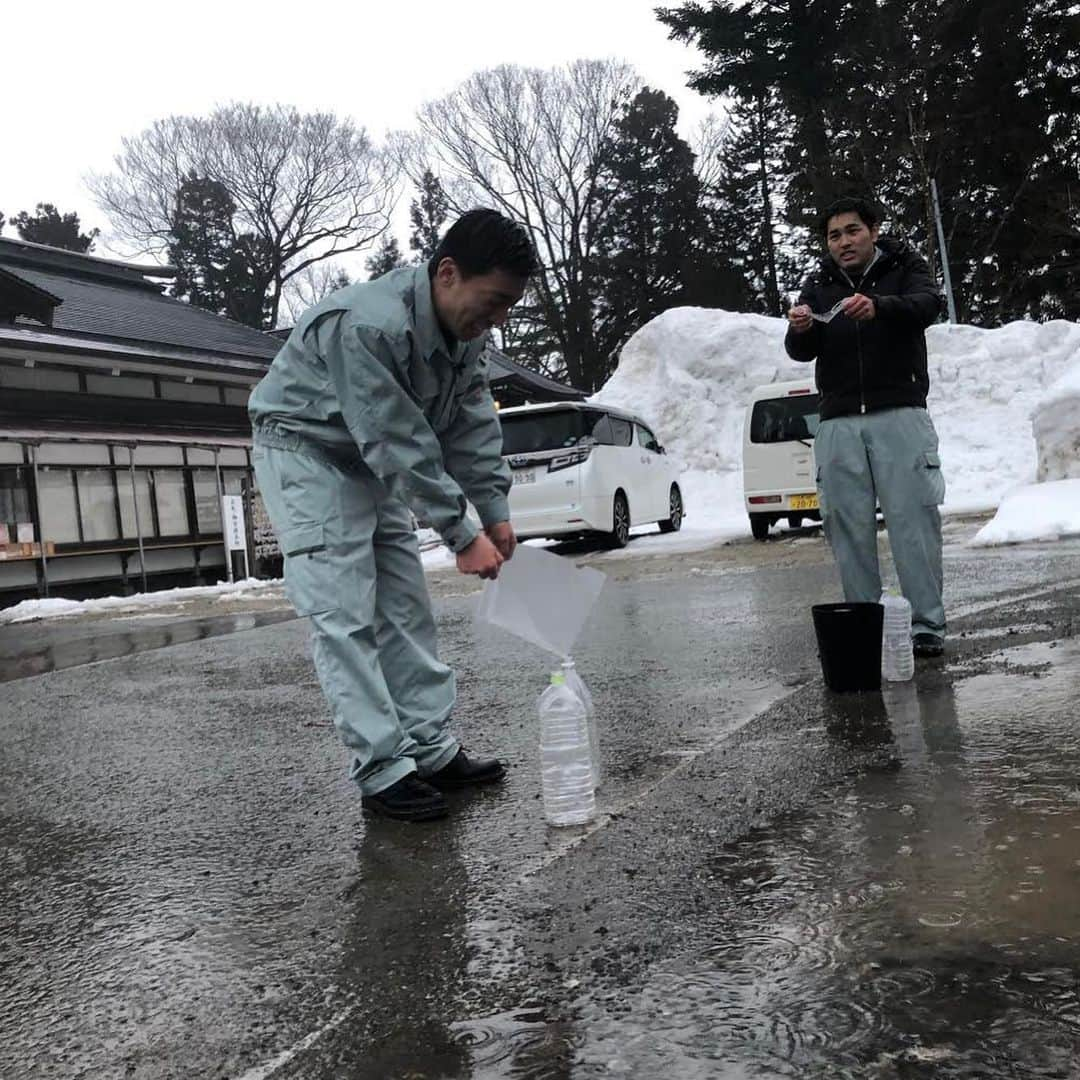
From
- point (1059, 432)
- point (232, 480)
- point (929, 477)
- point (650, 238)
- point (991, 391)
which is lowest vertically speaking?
point (929, 477)

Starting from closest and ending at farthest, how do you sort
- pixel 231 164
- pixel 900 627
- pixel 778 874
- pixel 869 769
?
pixel 778 874 < pixel 869 769 < pixel 900 627 < pixel 231 164

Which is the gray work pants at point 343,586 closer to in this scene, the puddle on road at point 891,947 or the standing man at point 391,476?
the standing man at point 391,476

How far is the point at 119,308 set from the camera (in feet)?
73.3

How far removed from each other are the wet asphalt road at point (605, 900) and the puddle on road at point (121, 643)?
10.9 feet

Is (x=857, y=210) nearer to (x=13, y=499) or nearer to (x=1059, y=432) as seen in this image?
(x=1059, y=432)

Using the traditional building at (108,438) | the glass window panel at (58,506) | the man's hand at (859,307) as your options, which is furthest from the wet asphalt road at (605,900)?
the glass window panel at (58,506)

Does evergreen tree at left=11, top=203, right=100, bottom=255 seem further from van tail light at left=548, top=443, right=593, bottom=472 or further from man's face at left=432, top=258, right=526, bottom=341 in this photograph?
man's face at left=432, top=258, right=526, bottom=341

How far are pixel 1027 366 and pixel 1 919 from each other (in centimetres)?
2237

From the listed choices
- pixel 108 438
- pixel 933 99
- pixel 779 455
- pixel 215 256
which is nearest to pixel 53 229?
pixel 215 256

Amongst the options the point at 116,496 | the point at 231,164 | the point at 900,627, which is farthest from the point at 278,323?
the point at 900,627

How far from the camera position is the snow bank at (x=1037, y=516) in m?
9.20

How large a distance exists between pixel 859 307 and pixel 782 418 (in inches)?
399

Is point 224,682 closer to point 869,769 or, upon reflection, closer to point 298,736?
point 298,736

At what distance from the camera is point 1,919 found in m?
2.32
